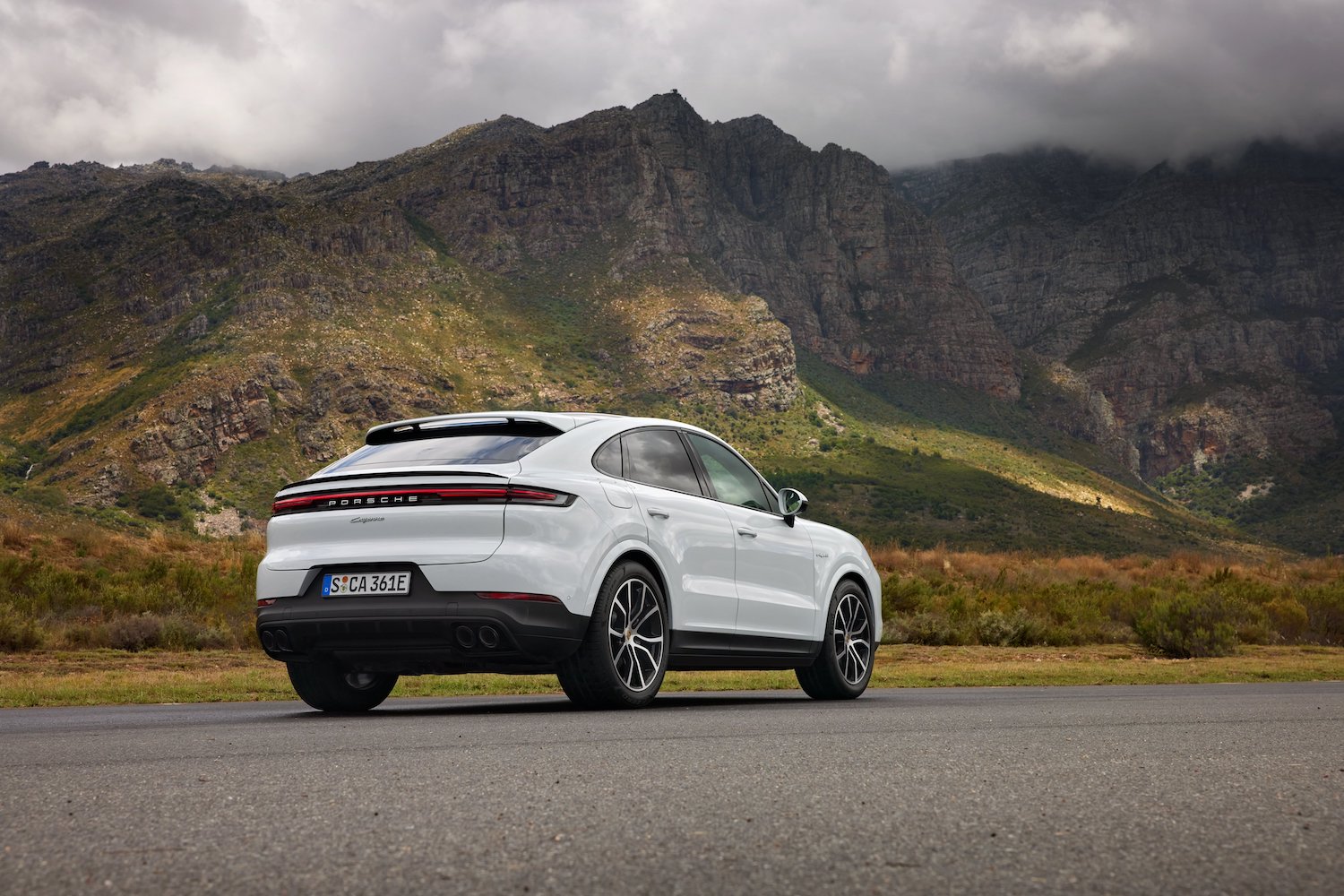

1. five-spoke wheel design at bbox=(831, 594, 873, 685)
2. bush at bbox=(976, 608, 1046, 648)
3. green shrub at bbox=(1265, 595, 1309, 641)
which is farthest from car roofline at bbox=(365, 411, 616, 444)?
green shrub at bbox=(1265, 595, 1309, 641)

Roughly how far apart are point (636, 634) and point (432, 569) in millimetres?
1520

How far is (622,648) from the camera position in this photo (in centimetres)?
848

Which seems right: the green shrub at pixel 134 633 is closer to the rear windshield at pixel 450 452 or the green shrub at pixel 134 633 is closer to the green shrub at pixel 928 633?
the rear windshield at pixel 450 452

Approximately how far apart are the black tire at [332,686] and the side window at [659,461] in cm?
252

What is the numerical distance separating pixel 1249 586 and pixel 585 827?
2671cm

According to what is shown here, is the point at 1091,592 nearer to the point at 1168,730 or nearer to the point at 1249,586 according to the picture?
the point at 1249,586

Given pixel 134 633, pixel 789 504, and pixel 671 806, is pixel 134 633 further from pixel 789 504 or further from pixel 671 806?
pixel 671 806

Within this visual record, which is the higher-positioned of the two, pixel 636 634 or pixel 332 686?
pixel 636 634

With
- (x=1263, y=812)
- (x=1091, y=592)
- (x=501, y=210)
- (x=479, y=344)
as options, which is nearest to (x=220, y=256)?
(x=479, y=344)

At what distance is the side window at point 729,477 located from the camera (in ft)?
32.3

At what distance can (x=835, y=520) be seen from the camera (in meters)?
106

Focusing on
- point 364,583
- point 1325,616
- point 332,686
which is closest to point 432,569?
point 364,583

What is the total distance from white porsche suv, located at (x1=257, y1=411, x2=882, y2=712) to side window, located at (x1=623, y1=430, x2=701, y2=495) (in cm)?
1

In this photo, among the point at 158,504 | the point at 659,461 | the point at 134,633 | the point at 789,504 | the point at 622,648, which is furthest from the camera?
the point at 158,504
